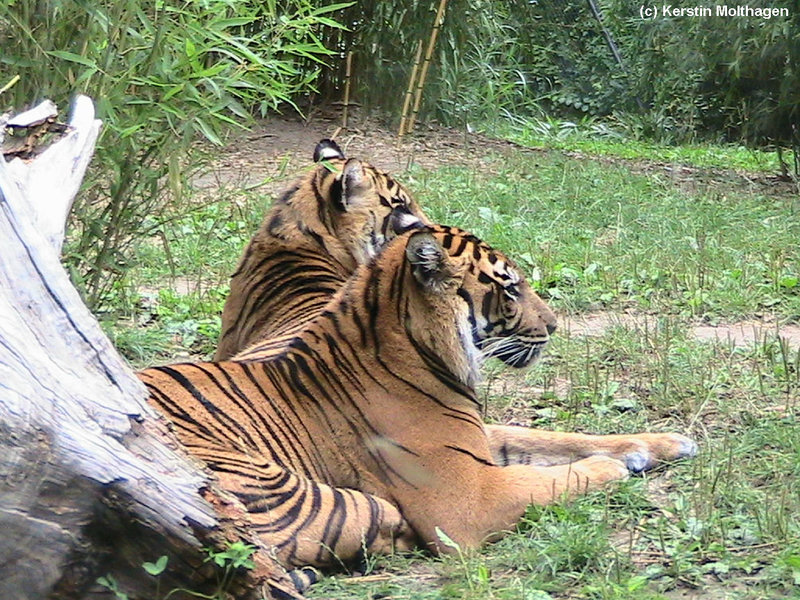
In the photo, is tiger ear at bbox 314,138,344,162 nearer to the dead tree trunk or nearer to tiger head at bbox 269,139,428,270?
tiger head at bbox 269,139,428,270

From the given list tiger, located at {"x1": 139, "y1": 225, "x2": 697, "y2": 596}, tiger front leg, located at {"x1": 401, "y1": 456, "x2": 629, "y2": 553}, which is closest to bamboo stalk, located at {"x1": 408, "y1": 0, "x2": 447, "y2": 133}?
tiger, located at {"x1": 139, "y1": 225, "x2": 697, "y2": 596}

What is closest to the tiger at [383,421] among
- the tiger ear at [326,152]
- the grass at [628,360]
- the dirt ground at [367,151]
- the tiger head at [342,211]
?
the grass at [628,360]

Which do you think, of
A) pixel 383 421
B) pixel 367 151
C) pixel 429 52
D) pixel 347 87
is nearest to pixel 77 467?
pixel 383 421

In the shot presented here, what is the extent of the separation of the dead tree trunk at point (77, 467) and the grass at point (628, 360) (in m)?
0.81

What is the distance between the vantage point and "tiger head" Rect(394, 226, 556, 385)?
407 centimetres

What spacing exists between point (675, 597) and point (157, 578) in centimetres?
139

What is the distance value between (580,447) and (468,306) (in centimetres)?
73

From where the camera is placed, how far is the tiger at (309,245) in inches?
202

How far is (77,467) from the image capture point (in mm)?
2600

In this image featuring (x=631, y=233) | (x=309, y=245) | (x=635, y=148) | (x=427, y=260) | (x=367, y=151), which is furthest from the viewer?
(x=635, y=148)

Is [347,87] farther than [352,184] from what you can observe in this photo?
Yes

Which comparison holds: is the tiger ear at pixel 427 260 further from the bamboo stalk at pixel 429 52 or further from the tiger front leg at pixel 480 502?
the bamboo stalk at pixel 429 52

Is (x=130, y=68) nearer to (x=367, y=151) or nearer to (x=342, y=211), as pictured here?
(x=342, y=211)

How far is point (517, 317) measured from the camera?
4.41 m
